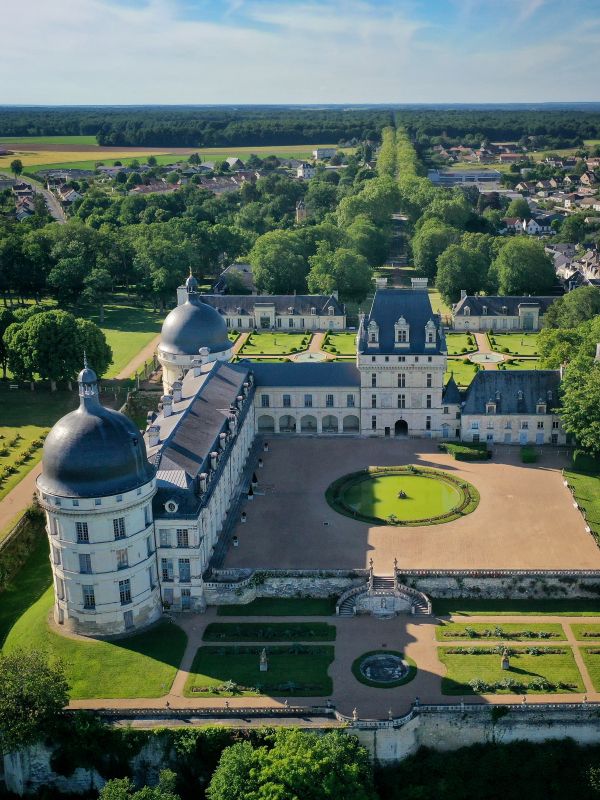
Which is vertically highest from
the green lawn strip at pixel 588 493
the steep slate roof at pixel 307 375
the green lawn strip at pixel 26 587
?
the steep slate roof at pixel 307 375

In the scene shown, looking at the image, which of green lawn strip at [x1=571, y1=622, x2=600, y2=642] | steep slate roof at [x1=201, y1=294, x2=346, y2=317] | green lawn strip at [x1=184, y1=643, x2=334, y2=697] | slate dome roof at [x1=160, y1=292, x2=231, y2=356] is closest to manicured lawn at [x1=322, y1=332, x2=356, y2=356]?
steep slate roof at [x1=201, y1=294, x2=346, y2=317]

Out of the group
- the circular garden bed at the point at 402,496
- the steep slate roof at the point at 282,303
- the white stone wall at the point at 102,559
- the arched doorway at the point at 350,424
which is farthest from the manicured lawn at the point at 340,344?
the white stone wall at the point at 102,559

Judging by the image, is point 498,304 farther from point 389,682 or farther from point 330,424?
point 389,682

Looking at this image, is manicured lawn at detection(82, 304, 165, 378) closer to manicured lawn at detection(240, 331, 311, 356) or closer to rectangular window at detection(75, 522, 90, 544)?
manicured lawn at detection(240, 331, 311, 356)

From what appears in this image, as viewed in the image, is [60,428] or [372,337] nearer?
[60,428]

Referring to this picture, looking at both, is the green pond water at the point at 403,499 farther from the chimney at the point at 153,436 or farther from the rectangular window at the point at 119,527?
the rectangular window at the point at 119,527

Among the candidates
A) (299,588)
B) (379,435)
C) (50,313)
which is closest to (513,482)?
(379,435)

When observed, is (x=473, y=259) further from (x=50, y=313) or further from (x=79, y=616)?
(x=79, y=616)
